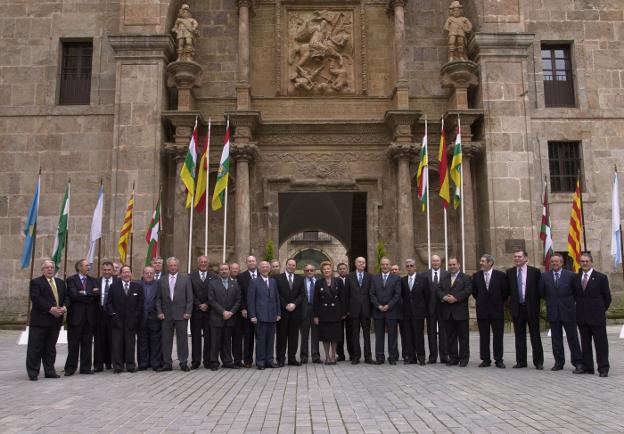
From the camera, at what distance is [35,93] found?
19156 mm

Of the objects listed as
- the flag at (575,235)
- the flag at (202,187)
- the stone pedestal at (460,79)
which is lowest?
the flag at (575,235)

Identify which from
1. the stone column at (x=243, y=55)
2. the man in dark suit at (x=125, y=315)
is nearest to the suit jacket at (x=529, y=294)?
the man in dark suit at (x=125, y=315)

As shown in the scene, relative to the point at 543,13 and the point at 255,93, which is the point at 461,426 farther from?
the point at 543,13

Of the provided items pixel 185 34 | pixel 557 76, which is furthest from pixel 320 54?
pixel 557 76

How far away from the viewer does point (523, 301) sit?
10.2 meters

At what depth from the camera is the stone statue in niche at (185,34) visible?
1870cm

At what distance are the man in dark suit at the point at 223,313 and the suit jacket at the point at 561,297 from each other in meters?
5.10

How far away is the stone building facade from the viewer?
1817 cm

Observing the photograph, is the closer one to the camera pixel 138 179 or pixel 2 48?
pixel 138 179

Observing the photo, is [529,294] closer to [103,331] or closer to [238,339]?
[238,339]

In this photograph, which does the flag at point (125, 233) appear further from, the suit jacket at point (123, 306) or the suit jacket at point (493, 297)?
the suit jacket at point (493, 297)

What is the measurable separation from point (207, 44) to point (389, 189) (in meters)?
7.61

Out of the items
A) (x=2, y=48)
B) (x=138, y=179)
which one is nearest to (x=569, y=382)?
(x=138, y=179)

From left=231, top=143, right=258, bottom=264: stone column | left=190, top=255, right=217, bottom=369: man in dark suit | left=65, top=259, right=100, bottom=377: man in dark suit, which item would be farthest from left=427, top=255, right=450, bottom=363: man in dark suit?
left=231, top=143, right=258, bottom=264: stone column
